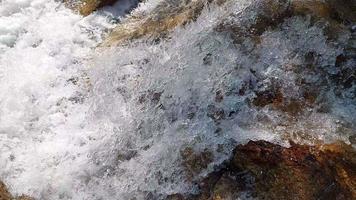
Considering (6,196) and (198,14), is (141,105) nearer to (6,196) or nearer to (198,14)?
(198,14)

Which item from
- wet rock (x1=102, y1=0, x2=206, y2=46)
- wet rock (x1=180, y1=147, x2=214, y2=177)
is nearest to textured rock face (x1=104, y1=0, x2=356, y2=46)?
wet rock (x1=102, y1=0, x2=206, y2=46)

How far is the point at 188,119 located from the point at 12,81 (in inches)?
101

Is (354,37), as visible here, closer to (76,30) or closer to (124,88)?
(124,88)

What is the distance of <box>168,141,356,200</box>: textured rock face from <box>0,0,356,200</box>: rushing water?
16cm

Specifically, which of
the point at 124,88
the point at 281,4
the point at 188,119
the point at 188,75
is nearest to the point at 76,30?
the point at 124,88

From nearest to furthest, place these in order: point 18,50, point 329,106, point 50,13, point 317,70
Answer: point 329,106
point 317,70
point 18,50
point 50,13

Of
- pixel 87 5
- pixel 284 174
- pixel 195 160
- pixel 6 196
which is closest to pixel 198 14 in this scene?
pixel 87 5

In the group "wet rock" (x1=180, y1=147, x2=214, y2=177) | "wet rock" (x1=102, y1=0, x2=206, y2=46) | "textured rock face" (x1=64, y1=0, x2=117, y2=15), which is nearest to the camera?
"wet rock" (x1=180, y1=147, x2=214, y2=177)

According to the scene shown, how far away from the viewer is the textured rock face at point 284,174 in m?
4.45

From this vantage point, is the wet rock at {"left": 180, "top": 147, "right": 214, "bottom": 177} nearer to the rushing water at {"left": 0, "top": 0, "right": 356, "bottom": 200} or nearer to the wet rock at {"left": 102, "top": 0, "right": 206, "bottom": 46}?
the rushing water at {"left": 0, "top": 0, "right": 356, "bottom": 200}

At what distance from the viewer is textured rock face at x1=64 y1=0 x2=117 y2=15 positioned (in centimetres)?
720

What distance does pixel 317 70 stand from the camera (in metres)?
5.53

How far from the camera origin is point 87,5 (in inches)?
285

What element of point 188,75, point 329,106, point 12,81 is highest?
point 12,81
